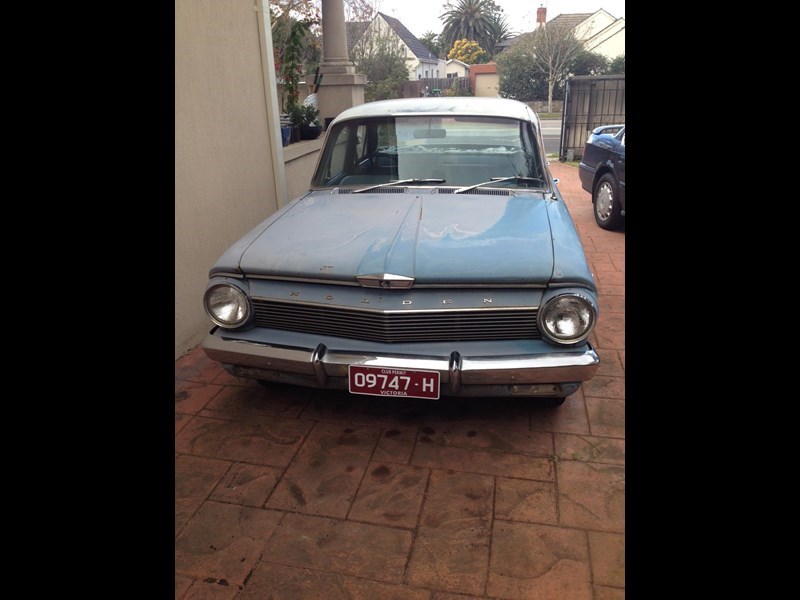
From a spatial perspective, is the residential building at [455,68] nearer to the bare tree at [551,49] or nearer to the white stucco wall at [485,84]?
the white stucco wall at [485,84]

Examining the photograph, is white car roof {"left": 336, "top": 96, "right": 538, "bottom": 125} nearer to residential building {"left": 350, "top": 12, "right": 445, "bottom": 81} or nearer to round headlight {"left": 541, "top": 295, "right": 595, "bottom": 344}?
round headlight {"left": 541, "top": 295, "right": 595, "bottom": 344}

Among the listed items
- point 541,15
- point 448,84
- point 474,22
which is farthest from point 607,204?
point 474,22

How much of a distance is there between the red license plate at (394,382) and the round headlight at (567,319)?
0.60 meters

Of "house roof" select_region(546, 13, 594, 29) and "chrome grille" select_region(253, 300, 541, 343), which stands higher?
"house roof" select_region(546, 13, 594, 29)

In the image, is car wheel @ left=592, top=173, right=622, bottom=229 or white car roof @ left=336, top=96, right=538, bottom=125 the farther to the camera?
car wheel @ left=592, top=173, right=622, bottom=229

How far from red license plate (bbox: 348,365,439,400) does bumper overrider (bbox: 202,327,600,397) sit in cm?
3

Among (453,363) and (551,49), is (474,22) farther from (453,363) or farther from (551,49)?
(453,363)

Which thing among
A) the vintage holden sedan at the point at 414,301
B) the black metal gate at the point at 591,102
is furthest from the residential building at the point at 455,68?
the vintage holden sedan at the point at 414,301

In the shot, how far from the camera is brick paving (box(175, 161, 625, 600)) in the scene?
221 cm

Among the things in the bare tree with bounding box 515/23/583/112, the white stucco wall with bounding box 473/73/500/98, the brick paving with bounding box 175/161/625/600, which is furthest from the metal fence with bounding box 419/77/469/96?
the brick paving with bounding box 175/161/625/600

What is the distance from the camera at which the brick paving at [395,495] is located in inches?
86.9

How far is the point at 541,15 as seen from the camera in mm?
31562

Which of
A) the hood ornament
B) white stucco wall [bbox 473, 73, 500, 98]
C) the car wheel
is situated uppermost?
white stucco wall [bbox 473, 73, 500, 98]
